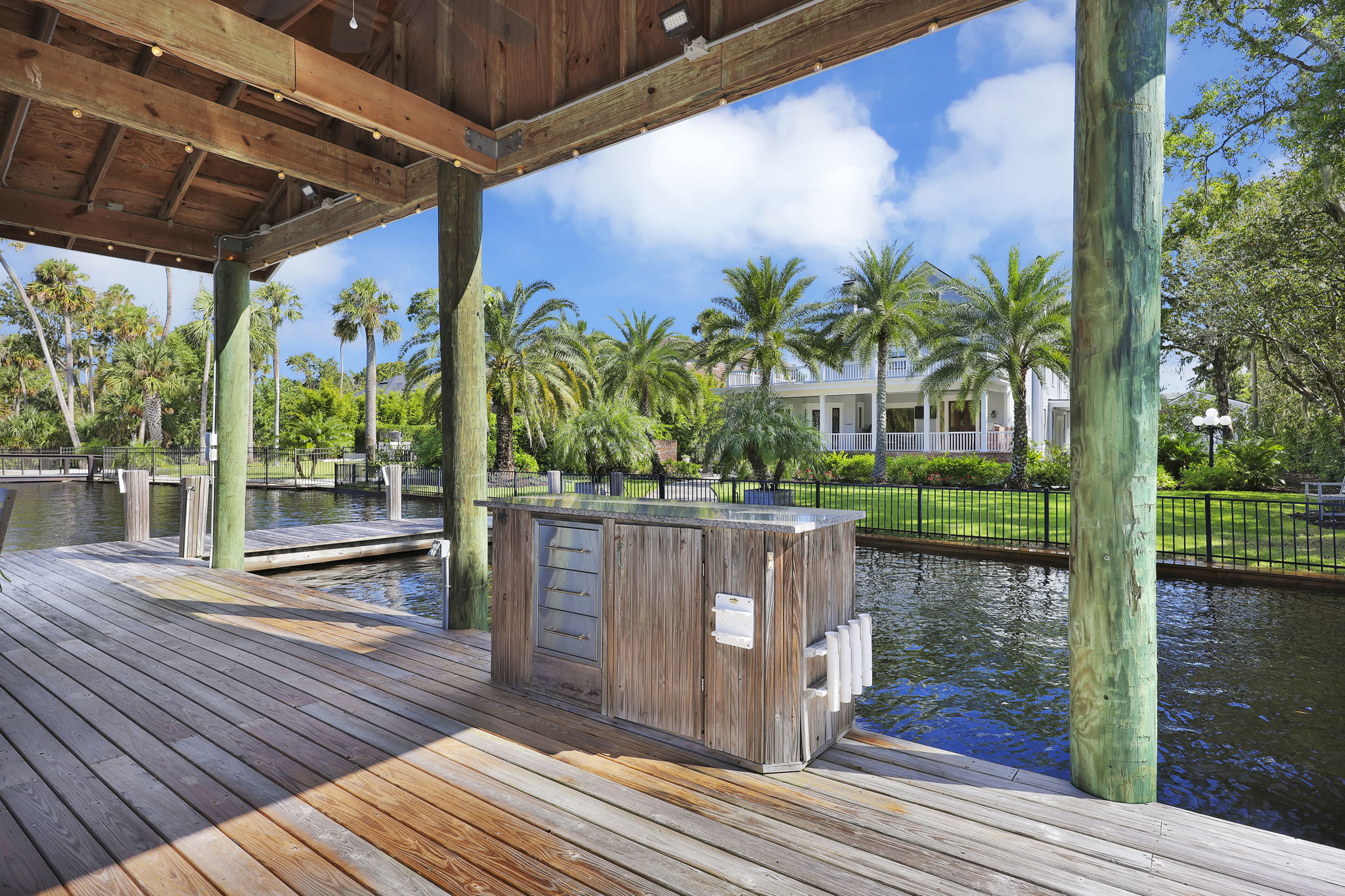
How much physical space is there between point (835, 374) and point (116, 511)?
85.8 feet

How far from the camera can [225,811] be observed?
8.72ft

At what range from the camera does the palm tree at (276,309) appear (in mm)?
41406

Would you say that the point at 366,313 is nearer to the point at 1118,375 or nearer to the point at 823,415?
the point at 823,415

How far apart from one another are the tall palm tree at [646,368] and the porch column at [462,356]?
22126 mm

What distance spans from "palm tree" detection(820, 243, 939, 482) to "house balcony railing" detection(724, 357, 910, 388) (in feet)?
10.7

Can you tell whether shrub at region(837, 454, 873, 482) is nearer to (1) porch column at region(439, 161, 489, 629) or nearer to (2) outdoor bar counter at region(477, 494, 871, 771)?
(1) porch column at region(439, 161, 489, 629)

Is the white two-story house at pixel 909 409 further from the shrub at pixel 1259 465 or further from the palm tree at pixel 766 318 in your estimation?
the shrub at pixel 1259 465

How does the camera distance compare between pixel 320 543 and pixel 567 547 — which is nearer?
pixel 567 547

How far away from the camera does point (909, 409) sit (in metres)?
31.5

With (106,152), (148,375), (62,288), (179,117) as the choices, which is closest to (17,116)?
(106,152)

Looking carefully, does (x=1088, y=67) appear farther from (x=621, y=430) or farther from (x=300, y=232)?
(x=621, y=430)

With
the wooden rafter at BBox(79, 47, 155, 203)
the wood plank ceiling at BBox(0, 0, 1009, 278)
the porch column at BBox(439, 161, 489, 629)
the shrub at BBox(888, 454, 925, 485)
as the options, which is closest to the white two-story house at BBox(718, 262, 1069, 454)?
the shrub at BBox(888, 454, 925, 485)

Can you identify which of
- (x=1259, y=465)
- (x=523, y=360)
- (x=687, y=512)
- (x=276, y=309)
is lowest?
(x=1259, y=465)

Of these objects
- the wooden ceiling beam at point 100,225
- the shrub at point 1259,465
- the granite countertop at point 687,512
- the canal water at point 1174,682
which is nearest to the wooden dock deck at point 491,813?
the canal water at point 1174,682
